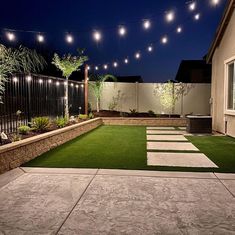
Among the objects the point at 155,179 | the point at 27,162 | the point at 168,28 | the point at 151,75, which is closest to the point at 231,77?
the point at 168,28

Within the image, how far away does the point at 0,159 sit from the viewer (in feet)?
14.5

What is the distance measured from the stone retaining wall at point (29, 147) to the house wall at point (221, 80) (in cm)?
518

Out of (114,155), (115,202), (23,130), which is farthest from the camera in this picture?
(23,130)

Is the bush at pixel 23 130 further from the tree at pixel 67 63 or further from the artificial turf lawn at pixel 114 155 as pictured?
the tree at pixel 67 63

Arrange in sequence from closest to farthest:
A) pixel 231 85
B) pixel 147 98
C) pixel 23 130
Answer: pixel 23 130, pixel 231 85, pixel 147 98

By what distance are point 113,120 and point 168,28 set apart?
4837 mm

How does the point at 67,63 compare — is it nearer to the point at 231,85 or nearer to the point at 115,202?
the point at 231,85

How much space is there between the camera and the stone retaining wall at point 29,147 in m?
4.59

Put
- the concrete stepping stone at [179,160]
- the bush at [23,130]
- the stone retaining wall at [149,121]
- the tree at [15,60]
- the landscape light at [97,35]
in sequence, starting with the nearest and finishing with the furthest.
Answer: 1. the concrete stepping stone at [179,160]
2. the tree at [15,60]
3. the bush at [23,130]
4. the landscape light at [97,35]
5. the stone retaining wall at [149,121]

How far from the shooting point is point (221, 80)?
10.0m

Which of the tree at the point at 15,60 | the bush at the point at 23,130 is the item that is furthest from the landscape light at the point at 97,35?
the bush at the point at 23,130

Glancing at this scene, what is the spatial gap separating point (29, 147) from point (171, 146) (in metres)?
3.65

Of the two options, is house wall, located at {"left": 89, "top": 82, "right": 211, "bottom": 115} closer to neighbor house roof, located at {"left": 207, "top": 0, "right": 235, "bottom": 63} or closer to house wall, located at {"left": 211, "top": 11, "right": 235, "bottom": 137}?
house wall, located at {"left": 211, "top": 11, "right": 235, "bottom": 137}

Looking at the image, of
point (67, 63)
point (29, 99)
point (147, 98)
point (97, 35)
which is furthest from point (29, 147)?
point (147, 98)
